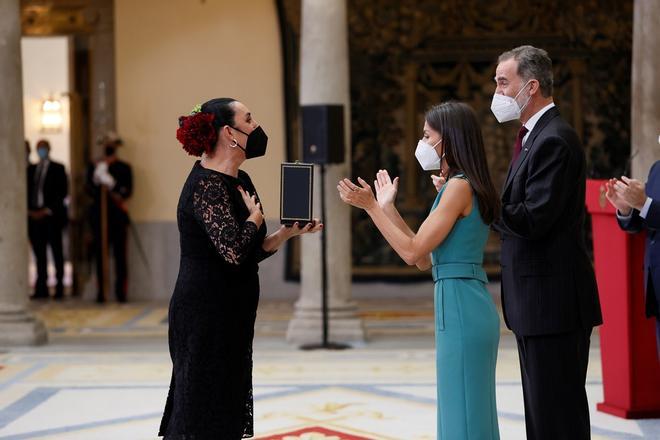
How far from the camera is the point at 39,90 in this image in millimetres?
19438

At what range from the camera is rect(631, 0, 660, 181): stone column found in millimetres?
8008

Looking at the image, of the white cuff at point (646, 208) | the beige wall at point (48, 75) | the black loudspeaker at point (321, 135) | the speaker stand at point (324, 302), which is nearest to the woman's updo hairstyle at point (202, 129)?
the white cuff at point (646, 208)

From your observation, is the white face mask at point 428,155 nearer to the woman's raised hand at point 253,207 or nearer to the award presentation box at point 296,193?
the award presentation box at point 296,193

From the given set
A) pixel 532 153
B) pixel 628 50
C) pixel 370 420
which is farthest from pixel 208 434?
pixel 628 50

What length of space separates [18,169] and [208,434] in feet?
18.6

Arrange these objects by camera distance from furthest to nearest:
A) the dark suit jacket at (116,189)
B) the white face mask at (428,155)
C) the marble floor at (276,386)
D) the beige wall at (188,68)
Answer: the beige wall at (188,68), the dark suit jacket at (116,189), the marble floor at (276,386), the white face mask at (428,155)

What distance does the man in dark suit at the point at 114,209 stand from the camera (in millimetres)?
11758

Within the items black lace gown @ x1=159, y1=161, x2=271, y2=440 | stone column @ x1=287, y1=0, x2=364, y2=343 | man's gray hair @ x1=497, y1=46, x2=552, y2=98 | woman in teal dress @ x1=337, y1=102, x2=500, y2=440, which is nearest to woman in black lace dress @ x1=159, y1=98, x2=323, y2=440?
black lace gown @ x1=159, y1=161, x2=271, y2=440

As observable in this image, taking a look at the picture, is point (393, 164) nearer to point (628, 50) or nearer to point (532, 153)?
point (628, 50)

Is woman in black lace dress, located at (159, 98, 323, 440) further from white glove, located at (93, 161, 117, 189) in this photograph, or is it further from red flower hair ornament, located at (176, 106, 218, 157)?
white glove, located at (93, 161, 117, 189)

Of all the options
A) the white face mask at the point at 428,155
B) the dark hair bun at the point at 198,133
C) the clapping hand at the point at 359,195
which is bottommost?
the clapping hand at the point at 359,195

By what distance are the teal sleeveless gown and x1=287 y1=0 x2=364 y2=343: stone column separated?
17.3 ft

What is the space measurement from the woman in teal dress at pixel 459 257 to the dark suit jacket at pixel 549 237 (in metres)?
0.20

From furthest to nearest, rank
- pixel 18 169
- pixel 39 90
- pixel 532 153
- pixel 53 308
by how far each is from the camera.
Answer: pixel 39 90 < pixel 53 308 < pixel 18 169 < pixel 532 153
